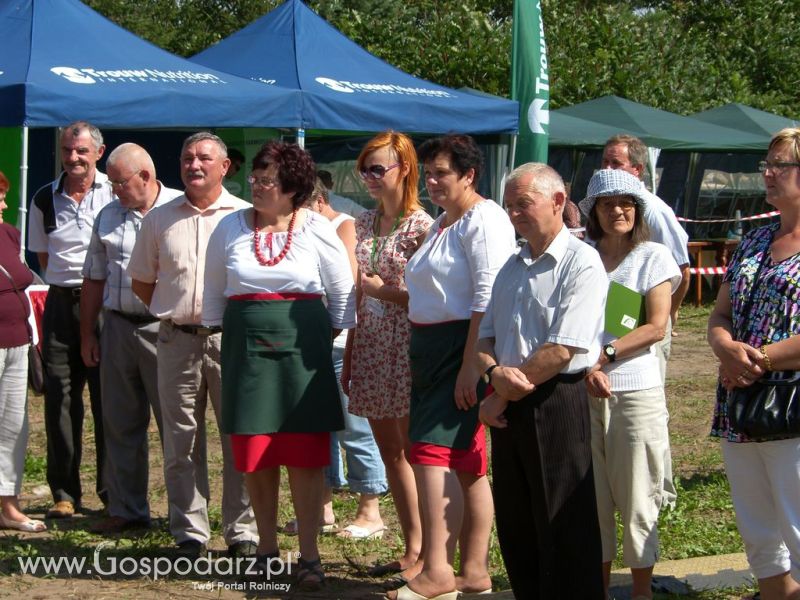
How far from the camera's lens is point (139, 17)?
96.0 feet

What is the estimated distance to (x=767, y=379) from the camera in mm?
3924

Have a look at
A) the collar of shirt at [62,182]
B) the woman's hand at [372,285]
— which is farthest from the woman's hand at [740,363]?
the collar of shirt at [62,182]

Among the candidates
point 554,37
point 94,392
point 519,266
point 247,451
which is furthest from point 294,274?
point 554,37

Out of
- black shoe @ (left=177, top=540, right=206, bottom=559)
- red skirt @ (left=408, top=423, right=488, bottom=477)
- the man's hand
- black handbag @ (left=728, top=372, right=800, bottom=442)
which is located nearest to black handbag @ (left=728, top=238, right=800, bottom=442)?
black handbag @ (left=728, top=372, right=800, bottom=442)

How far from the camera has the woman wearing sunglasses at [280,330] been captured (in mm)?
4809

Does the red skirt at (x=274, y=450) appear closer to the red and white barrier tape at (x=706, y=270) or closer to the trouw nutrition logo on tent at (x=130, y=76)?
the trouw nutrition logo on tent at (x=130, y=76)

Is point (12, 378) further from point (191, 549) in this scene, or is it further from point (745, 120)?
point (745, 120)

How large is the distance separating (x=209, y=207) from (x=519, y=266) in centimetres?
182

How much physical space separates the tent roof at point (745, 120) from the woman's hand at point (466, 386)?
51.9 ft

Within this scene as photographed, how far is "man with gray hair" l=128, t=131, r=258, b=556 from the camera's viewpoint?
5.28m

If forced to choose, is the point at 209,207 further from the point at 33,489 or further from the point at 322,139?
the point at 322,139

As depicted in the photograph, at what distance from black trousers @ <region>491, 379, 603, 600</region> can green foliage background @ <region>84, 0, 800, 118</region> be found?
17830mm

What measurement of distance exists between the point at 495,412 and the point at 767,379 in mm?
905

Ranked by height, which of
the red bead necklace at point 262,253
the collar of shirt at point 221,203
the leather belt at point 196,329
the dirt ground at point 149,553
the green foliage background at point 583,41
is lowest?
the dirt ground at point 149,553
